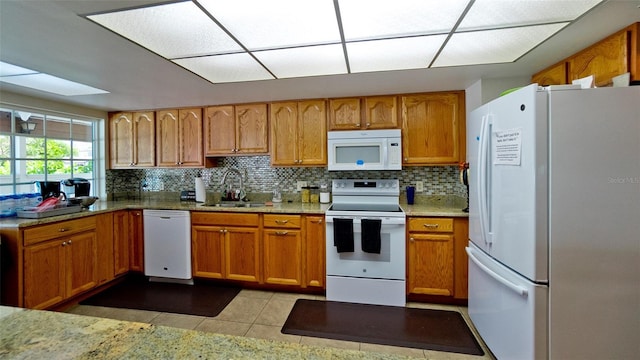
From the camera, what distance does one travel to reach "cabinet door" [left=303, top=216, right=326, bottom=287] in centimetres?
269

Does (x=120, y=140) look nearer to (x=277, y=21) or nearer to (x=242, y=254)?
(x=242, y=254)

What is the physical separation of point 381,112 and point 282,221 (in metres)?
1.56

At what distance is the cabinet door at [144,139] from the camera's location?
3428 mm

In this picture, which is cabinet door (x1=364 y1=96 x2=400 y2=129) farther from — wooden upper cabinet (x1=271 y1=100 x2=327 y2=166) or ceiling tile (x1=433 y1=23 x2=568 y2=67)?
ceiling tile (x1=433 y1=23 x2=568 y2=67)

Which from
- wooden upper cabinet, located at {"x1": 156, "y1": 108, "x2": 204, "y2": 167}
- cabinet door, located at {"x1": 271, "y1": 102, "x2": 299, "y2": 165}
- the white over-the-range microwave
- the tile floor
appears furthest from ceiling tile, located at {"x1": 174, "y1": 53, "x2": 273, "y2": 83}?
the tile floor

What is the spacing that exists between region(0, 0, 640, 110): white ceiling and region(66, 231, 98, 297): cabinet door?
57.6 inches

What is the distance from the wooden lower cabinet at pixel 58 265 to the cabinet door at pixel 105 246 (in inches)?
2.0

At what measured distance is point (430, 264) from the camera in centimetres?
252

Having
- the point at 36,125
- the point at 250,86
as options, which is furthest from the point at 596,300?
the point at 36,125

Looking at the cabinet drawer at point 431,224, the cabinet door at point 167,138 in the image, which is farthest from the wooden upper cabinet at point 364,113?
the cabinet door at point 167,138

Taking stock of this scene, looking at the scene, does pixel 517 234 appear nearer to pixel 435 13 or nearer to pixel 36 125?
pixel 435 13

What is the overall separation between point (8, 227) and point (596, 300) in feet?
12.9

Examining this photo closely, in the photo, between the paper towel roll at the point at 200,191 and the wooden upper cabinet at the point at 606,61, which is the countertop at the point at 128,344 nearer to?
the wooden upper cabinet at the point at 606,61

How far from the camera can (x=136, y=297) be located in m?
2.74
